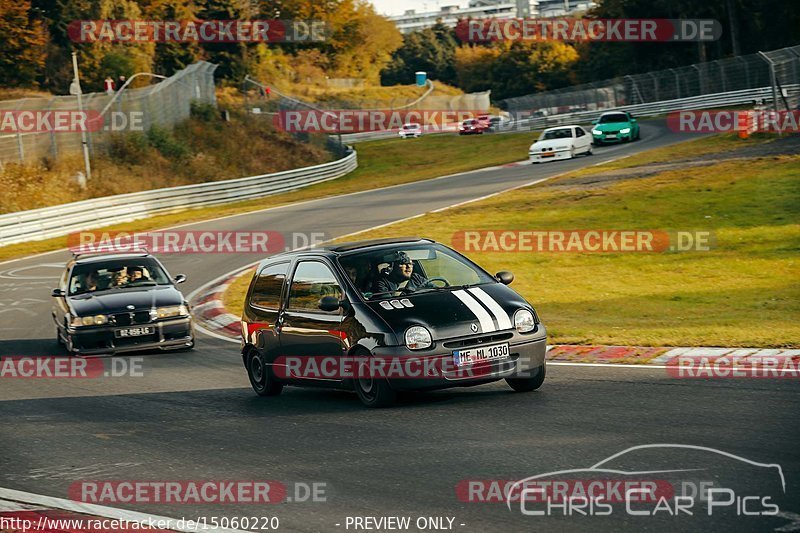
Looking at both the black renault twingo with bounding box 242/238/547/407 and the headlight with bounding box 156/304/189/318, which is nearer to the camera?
the black renault twingo with bounding box 242/238/547/407

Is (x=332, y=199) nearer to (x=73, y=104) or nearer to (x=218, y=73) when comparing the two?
(x=73, y=104)

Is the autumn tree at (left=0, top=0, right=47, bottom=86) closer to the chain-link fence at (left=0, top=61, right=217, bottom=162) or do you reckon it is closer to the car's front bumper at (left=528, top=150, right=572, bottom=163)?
the chain-link fence at (left=0, top=61, right=217, bottom=162)

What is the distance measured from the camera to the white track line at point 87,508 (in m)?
6.56

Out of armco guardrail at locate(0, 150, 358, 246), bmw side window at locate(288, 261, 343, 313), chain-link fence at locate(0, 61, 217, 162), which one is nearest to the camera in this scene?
bmw side window at locate(288, 261, 343, 313)

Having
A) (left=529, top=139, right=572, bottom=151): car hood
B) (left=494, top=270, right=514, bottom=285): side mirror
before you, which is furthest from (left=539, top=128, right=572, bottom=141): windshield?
(left=494, top=270, right=514, bottom=285): side mirror

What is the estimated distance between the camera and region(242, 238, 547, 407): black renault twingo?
9.70 meters

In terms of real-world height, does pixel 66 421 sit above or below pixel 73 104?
below

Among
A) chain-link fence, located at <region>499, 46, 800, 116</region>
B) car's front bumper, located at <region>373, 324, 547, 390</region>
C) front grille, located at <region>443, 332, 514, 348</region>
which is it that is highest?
chain-link fence, located at <region>499, 46, 800, 116</region>

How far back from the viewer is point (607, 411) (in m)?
8.96

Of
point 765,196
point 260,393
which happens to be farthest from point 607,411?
point 765,196

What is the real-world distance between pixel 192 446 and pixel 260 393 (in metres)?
2.91

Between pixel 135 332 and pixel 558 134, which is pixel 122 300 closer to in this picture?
pixel 135 332

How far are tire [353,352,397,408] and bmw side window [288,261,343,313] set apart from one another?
37.1 inches

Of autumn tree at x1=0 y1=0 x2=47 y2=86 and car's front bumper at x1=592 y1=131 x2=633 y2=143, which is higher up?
autumn tree at x1=0 y1=0 x2=47 y2=86
